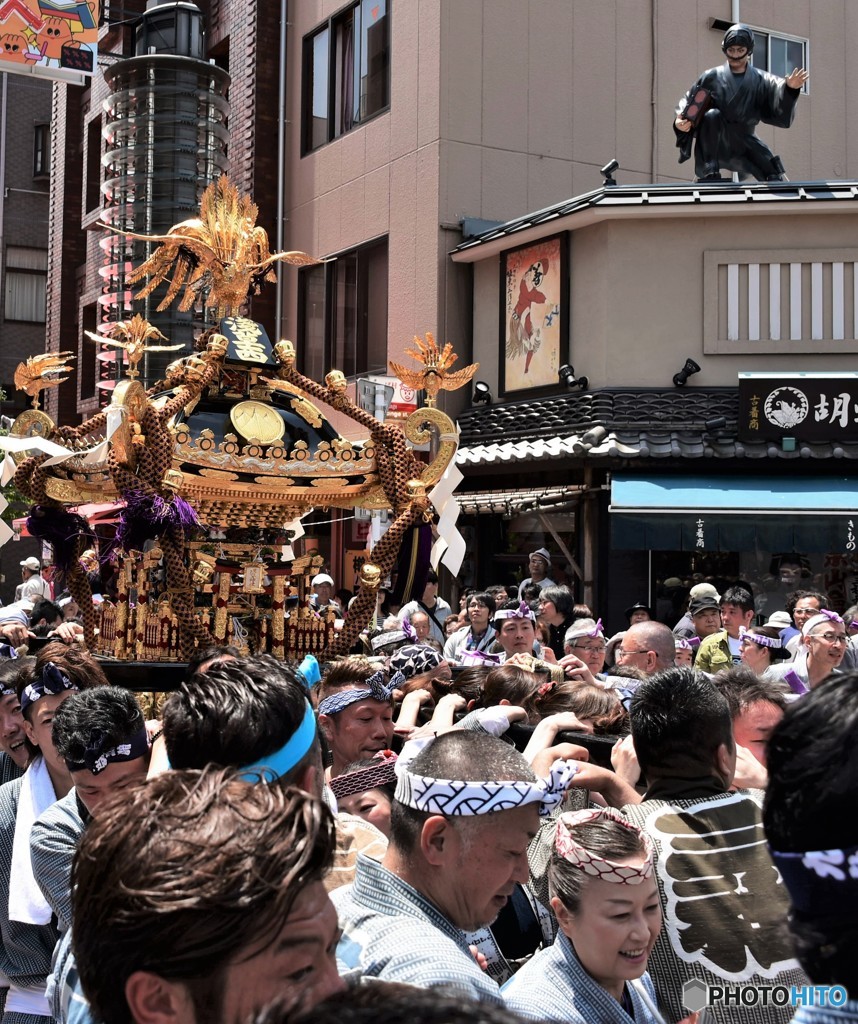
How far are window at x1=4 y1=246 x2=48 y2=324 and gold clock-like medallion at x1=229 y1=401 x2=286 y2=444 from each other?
2374 cm

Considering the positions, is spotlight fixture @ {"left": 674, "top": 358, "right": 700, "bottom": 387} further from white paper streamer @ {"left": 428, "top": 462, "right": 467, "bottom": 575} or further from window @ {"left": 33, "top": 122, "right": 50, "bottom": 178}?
window @ {"left": 33, "top": 122, "right": 50, "bottom": 178}

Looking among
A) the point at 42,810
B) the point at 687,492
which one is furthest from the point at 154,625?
the point at 687,492

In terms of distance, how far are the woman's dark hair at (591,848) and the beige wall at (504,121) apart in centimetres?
Result: 1235

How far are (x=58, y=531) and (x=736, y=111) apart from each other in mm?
10071

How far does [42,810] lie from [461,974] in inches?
74.2

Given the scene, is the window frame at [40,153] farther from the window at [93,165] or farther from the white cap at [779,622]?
the white cap at [779,622]


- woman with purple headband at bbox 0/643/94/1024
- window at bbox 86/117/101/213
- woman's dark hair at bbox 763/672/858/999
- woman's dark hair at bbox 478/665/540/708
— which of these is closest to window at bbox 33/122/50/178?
window at bbox 86/117/101/213

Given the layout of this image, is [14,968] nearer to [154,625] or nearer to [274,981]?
[274,981]

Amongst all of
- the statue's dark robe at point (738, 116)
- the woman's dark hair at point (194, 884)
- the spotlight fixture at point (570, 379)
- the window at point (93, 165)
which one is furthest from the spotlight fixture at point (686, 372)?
the window at point (93, 165)

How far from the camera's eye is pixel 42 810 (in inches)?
136

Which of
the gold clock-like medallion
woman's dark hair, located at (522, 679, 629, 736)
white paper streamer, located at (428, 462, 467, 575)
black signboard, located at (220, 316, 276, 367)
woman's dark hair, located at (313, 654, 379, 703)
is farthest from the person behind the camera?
Answer: white paper streamer, located at (428, 462, 467, 575)

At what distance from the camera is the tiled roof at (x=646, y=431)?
12477 mm

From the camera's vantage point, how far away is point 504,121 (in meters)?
15.3

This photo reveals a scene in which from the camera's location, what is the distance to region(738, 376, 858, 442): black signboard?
12438 mm
